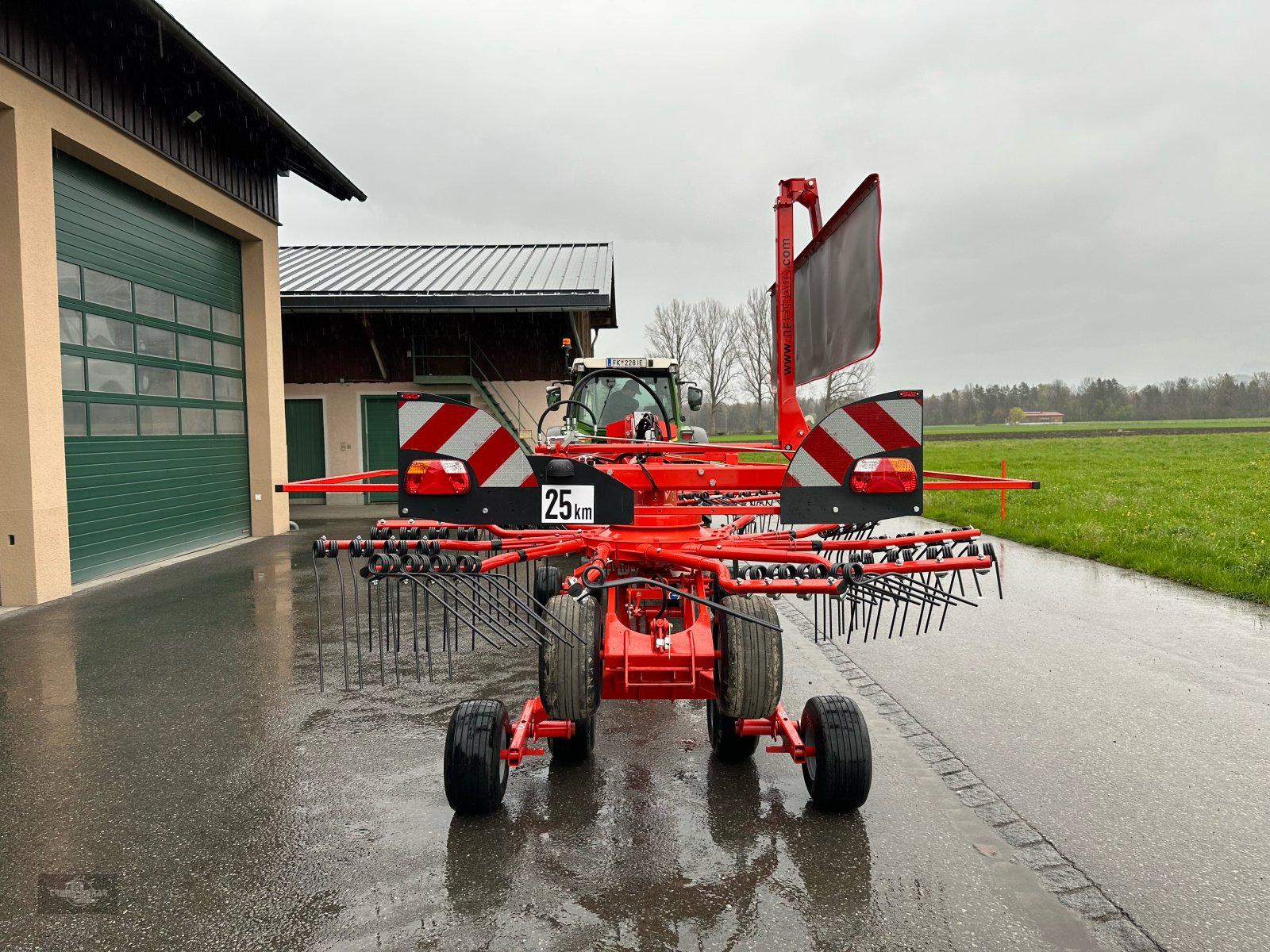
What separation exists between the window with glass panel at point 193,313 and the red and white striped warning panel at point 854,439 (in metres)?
11.1

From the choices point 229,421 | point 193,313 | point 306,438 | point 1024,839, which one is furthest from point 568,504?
point 306,438

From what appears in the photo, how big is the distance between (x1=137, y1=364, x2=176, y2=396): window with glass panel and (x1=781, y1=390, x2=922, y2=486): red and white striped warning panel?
10091mm

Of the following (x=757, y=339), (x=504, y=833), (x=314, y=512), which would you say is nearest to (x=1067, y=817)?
(x=504, y=833)

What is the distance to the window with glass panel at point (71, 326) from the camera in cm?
878

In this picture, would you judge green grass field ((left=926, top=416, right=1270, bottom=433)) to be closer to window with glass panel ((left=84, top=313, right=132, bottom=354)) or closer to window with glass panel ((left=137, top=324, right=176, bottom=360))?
window with glass panel ((left=137, top=324, right=176, bottom=360))

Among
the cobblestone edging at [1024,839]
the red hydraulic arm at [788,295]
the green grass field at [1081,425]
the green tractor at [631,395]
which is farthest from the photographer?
the green grass field at [1081,425]

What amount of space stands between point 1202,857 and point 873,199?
2871 millimetres

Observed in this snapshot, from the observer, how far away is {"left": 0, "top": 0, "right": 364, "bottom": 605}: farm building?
7867mm

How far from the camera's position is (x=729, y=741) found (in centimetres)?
389

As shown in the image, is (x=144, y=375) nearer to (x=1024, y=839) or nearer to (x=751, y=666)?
(x=751, y=666)

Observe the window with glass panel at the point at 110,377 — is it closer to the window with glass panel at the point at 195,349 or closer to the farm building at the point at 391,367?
the window with glass panel at the point at 195,349

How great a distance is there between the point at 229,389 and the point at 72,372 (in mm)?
3767

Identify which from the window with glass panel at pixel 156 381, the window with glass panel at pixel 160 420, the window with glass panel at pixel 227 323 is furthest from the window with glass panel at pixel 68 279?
the window with glass panel at pixel 227 323

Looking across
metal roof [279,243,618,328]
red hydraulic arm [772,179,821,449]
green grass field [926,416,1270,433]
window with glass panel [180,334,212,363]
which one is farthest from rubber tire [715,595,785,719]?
green grass field [926,416,1270,433]
